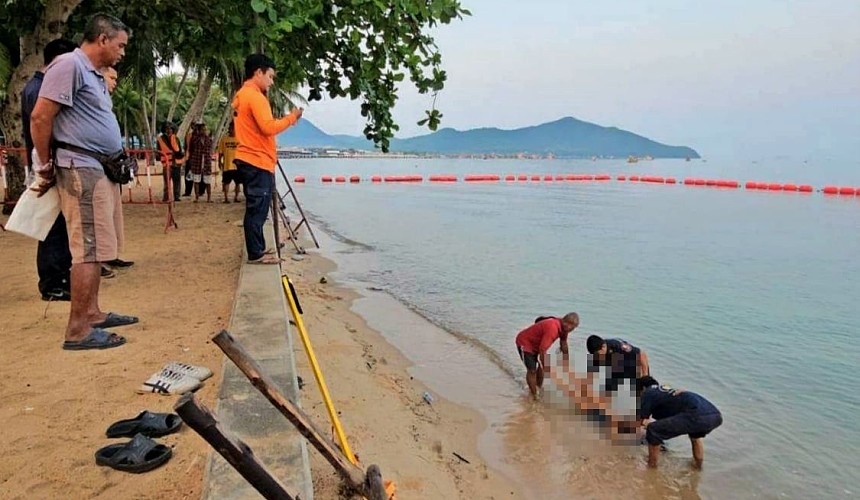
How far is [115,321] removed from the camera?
15.2 ft

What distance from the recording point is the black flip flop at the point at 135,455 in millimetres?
2750

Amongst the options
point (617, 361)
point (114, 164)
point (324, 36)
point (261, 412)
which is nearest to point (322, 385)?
point (261, 412)

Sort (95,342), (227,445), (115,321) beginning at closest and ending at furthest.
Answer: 1. (227,445)
2. (95,342)
3. (115,321)

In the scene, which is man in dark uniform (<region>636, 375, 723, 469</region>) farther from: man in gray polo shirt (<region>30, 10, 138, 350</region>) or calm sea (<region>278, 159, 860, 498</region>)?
man in gray polo shirt (<region>30, 10, 138, 350</region>)

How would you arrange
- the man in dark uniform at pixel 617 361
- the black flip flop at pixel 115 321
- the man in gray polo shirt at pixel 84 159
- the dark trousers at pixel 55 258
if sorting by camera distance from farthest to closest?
the man in dark uniform at pixel 617 361
the dark trousers at pixel 55 258
the black flip flop at pixel 115 321
the man in gray polo shirt at pixel 84 159

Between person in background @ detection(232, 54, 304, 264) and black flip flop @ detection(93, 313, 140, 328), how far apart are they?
1484 millimetres

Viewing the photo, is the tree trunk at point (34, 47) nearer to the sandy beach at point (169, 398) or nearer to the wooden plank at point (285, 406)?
the sandy beach at point (169, 398)

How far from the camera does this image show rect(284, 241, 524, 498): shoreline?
408 centimetres

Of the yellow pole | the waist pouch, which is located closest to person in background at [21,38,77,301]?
the waist pouch

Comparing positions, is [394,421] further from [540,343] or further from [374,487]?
[374,487]

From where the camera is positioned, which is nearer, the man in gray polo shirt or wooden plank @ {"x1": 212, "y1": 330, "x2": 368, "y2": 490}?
wooden plank @ {"x1": 212, "y1": 330, "x2": 368, "y2": 490}

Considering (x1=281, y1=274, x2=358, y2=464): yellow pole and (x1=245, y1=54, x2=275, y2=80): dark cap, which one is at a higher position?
(x1=245, y1=54, x2=275, y2=80): dark cap

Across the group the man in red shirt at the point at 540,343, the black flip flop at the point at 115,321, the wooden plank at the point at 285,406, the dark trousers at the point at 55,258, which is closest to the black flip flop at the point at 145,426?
the wooden plank at the point at 285,406

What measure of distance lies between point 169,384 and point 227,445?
1.90 meters
